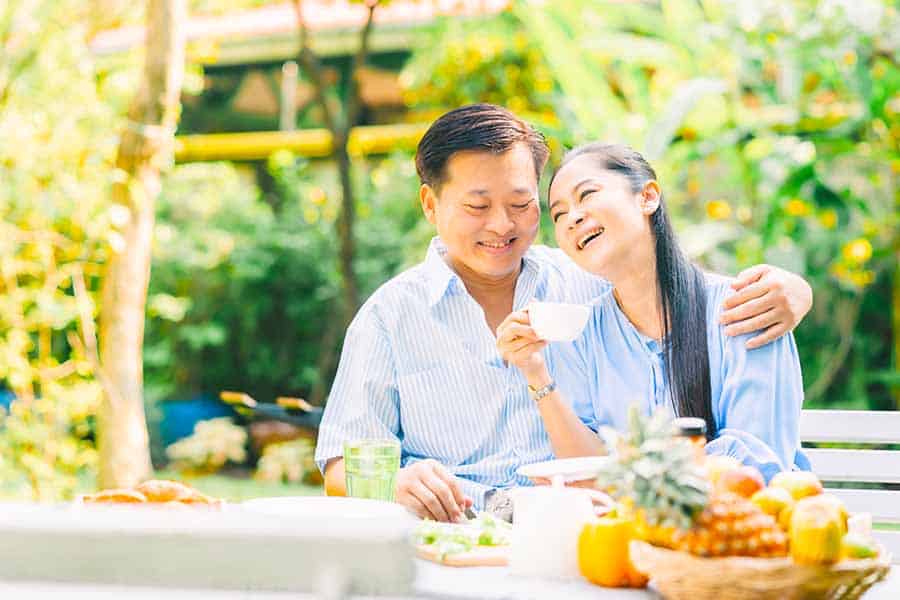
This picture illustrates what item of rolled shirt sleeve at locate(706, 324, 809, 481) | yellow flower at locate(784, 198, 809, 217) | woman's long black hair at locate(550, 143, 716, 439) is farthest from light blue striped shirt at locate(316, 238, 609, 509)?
yellow flower at locate(784, 198, 809, 217)

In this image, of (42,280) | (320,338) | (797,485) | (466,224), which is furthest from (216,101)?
(797,485)

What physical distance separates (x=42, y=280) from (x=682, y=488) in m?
5.69

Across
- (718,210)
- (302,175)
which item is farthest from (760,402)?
(302,175)

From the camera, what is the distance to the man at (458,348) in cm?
267

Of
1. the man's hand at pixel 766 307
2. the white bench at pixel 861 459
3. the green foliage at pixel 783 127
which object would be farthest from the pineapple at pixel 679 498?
the green foliage at pixel 783 127

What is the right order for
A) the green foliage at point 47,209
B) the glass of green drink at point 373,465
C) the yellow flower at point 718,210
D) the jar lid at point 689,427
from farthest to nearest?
the yellow flower at point 718,210 < the green foliage at point 47,209 < the glass of green drink at point 373,465 < the jar lid at point 689,427

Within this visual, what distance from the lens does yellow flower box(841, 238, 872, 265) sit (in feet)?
18.7

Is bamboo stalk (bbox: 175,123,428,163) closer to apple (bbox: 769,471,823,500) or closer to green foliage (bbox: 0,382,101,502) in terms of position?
green foliage (bbox: 0,382,101,502)

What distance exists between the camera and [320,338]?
8.30 m

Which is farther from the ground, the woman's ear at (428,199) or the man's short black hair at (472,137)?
the man's short black hair at (472,137)

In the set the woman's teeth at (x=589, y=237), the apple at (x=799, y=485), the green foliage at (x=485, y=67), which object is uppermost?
the green foliage at (x=485, y=67)

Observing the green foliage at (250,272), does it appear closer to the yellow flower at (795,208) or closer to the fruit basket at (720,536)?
the yellow flower at (795,208)

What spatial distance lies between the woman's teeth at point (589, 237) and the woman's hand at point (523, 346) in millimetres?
218

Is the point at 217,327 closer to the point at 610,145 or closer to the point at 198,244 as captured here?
the point at 198,244
